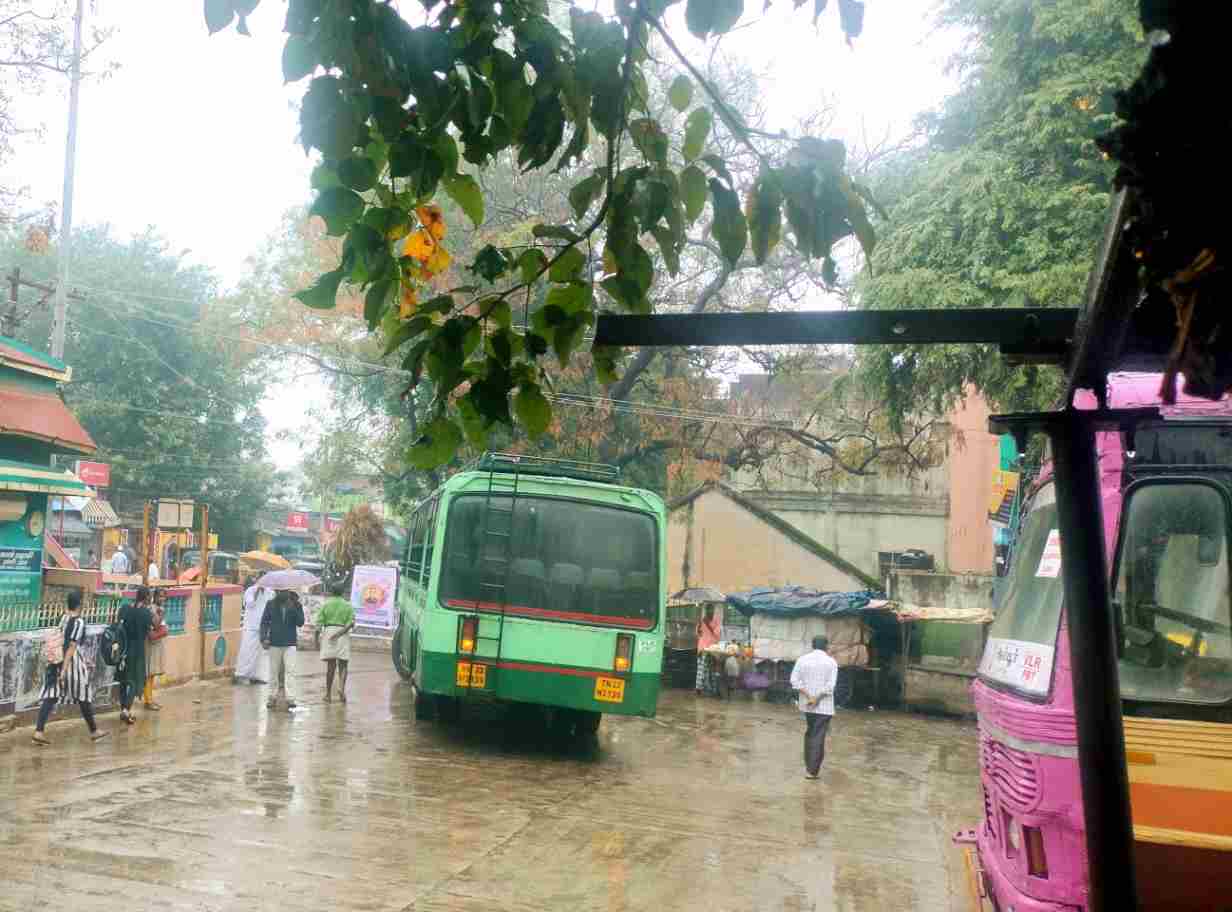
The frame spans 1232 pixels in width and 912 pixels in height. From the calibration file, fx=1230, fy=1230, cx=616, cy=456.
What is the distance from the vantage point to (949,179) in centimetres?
1584

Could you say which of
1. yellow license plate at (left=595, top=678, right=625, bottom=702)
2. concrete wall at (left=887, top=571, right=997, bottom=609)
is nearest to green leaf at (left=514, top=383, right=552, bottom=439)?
yellow license plate at (left=595, top=678, right=625, bottom=702)

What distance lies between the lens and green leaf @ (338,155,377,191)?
346 cm

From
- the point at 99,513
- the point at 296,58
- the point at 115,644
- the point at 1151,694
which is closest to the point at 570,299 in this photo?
the point at 296,58

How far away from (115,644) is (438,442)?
12095mm

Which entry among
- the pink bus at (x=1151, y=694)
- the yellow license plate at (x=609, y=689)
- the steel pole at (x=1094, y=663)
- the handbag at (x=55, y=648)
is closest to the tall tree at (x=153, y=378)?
the handbag at (x=55, y=648)

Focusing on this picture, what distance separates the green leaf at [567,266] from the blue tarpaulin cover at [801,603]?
1838cm

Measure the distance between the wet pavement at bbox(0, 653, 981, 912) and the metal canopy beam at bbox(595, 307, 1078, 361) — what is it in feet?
17.8

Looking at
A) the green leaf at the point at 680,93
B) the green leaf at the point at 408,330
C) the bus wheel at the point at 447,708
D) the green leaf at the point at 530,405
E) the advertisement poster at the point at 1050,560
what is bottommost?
the bus wheel at the point at 447,708

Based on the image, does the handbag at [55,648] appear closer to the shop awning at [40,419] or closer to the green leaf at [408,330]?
the shop awning at [40,419]

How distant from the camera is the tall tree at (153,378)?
135 feet

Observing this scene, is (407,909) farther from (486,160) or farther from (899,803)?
(899,803)

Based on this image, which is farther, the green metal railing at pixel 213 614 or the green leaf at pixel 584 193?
the green metal railing at pixel 213 614

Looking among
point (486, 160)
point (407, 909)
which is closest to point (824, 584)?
point (407, 909)

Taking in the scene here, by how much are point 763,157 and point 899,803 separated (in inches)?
394
